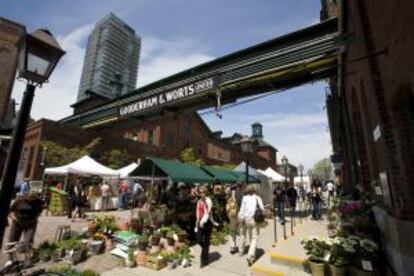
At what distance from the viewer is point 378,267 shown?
543 centimetres

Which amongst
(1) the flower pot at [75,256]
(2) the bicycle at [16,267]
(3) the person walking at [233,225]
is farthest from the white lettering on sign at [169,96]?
(2) the bicycle at [16,267]

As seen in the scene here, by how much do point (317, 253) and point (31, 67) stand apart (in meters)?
6.30

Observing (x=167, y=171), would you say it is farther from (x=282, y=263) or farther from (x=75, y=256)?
(x=282, y=263)

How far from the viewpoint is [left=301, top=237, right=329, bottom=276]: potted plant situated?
5.30 metres

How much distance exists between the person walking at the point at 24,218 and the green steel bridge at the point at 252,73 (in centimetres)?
715

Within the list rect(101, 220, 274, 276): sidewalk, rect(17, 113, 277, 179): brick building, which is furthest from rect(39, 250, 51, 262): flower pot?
rect(17, 113, 277, 179): brick building

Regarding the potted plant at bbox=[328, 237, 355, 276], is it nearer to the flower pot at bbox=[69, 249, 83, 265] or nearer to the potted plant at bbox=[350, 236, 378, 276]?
the potted plant at bbox=[350, 236, 378, 276]

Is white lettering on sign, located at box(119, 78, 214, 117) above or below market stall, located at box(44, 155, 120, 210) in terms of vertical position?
above

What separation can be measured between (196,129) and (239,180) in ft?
99.6

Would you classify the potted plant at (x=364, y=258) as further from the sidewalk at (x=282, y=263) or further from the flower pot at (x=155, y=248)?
the flower pot at (x=155, y=248)

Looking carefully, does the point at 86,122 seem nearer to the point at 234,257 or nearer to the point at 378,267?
the point at 234,257

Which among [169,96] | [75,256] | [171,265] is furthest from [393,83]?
[169,96]

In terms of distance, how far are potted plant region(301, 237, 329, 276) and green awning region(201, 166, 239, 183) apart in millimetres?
7768

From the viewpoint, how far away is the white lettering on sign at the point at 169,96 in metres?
11.8
